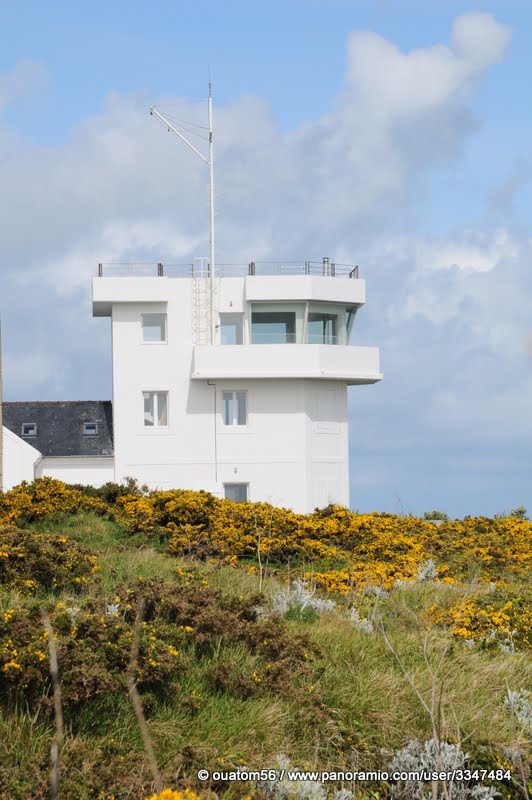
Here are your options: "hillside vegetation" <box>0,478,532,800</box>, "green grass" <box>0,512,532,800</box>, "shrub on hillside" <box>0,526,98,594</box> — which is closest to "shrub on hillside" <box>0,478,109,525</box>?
"hillside vegetation" <box>0,478,532,800</box>

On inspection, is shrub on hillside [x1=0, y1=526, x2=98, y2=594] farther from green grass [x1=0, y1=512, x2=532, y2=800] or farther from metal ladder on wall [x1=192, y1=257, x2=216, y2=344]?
metal ladder on wall [x1=192, y1=257, x2=216, y2=344]

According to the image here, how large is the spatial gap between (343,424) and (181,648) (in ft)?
101

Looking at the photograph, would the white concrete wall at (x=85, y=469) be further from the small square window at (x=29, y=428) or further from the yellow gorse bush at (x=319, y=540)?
the yellow gorse bush at (x=319, y=540)

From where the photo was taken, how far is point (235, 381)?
125 ft

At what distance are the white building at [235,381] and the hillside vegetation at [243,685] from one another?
24.1 meters

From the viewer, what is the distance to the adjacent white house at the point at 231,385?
3756cm

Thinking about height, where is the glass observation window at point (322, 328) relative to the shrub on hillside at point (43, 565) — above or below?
above

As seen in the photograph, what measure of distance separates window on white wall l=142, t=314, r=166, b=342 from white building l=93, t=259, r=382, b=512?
0.14 feet

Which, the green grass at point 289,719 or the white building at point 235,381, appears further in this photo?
the white building at point 235,381

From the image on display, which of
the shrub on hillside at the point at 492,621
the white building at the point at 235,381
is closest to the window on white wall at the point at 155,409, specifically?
the white building at the point at 235,381

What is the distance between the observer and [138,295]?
38250 millimetres

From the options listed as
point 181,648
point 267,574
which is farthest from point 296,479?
point 181,648

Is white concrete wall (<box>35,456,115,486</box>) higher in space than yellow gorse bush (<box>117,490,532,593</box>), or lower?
higher

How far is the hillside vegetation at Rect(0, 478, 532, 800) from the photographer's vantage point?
6926 millimetres
